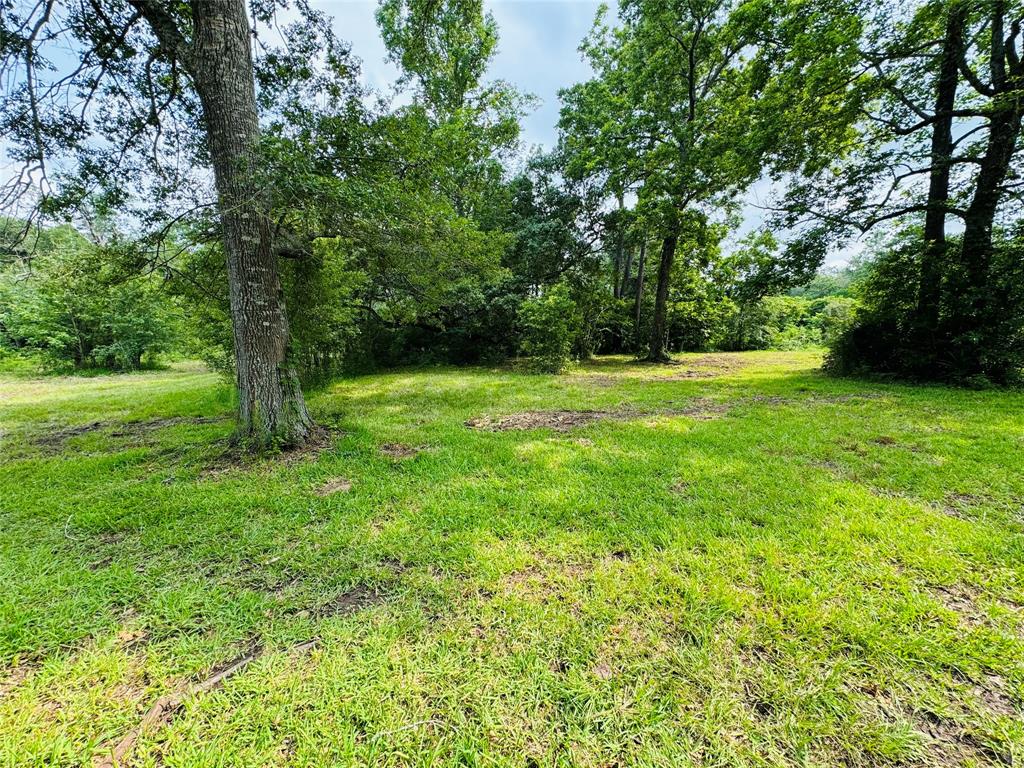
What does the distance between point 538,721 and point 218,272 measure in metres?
6.62

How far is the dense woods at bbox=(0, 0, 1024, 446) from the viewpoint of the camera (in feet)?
12.1

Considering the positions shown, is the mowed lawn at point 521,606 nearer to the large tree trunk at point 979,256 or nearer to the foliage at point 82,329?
the large tree trunk at point 979,256

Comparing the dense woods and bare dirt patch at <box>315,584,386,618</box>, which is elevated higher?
the dense woods

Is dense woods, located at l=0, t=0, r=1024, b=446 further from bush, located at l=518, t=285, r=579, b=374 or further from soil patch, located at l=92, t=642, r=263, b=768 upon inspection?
soil patch, located at l=92, t=642, r=263, b=768

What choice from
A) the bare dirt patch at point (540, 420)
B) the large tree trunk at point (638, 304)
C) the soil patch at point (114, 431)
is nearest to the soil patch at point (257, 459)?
the bare dirt patch at point (540, 420)

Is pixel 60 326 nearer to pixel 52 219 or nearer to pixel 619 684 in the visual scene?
pixel 52 219

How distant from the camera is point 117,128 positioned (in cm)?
432

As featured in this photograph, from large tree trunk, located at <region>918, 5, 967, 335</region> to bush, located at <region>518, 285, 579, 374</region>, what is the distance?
715 centimetres

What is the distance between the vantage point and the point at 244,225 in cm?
354

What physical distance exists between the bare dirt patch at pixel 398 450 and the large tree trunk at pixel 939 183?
938 centimetres

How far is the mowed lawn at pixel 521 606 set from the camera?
3.98 ft

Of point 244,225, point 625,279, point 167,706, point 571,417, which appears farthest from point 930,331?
point 625,279

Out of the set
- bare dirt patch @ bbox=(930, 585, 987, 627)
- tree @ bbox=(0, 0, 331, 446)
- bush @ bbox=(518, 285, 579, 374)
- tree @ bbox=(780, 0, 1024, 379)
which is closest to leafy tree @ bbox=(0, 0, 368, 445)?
tree @ bbox=(0, 0, 331, 446)

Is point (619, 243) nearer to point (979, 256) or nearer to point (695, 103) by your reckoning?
point (695, 103)
